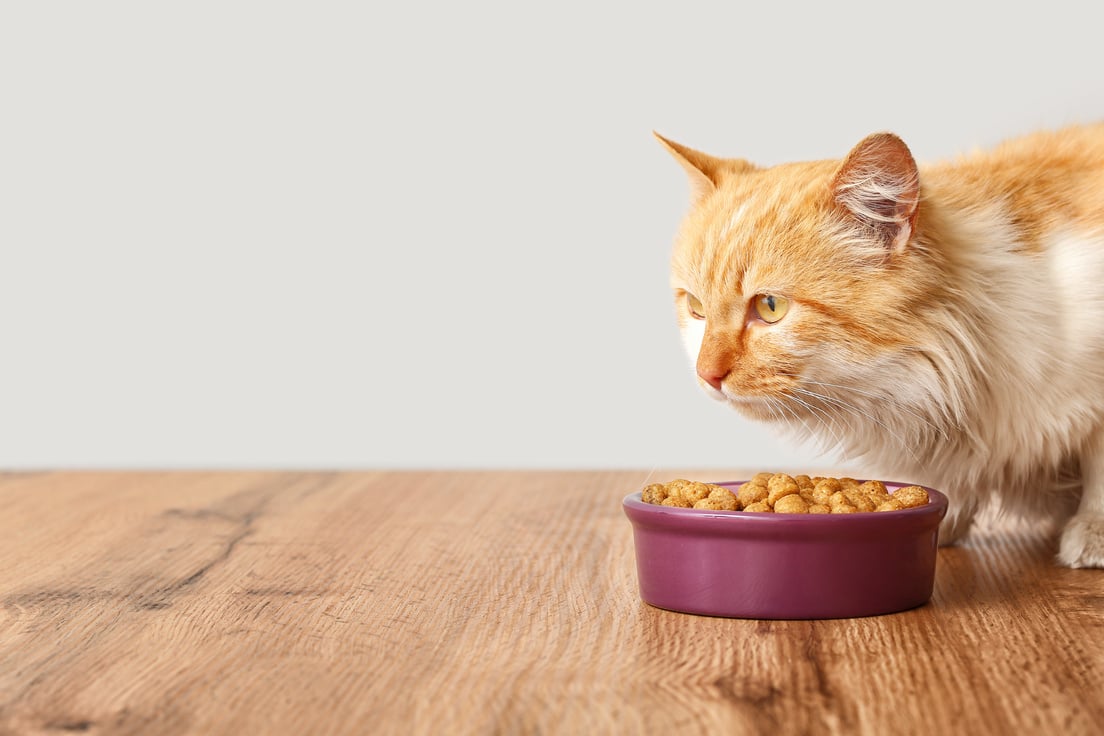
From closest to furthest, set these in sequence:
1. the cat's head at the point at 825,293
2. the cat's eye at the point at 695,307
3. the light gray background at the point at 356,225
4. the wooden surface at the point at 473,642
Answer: the wooden surface at the point at 473,642 < the cat's head at the point at 825,293 < the cat's eye at the point at 695,307 < the light gray background at the point at 356,225

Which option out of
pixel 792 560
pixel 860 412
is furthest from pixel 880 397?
pixel 792 560

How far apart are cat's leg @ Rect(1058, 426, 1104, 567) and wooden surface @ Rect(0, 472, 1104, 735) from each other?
0.04 meters

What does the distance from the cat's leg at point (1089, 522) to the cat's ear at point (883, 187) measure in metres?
0.39

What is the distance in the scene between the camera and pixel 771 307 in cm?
130

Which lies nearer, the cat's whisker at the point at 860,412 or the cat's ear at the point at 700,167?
the cat's whisker at the point at 860,412

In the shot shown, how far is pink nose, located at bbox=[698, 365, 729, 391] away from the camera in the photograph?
4.29ft

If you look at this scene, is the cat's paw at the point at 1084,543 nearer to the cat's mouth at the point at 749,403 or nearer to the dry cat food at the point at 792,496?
the dry cat food at the point at 792,496

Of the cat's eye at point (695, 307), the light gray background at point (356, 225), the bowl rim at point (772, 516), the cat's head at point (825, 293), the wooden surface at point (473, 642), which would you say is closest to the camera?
the wooden surface at point (473, 642)

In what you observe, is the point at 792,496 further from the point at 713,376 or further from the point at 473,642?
the point at 473,642

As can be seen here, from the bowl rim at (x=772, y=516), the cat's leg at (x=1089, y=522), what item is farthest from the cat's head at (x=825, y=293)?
the cat's leg at (x=1089, y=522)

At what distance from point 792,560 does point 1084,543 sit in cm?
49

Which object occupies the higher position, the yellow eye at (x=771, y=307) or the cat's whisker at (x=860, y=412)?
the yellow eye at (x=771, y=307)

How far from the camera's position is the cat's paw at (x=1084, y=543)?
1.44 meters

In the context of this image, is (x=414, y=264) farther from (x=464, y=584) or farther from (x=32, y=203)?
(x=464, y=584)
